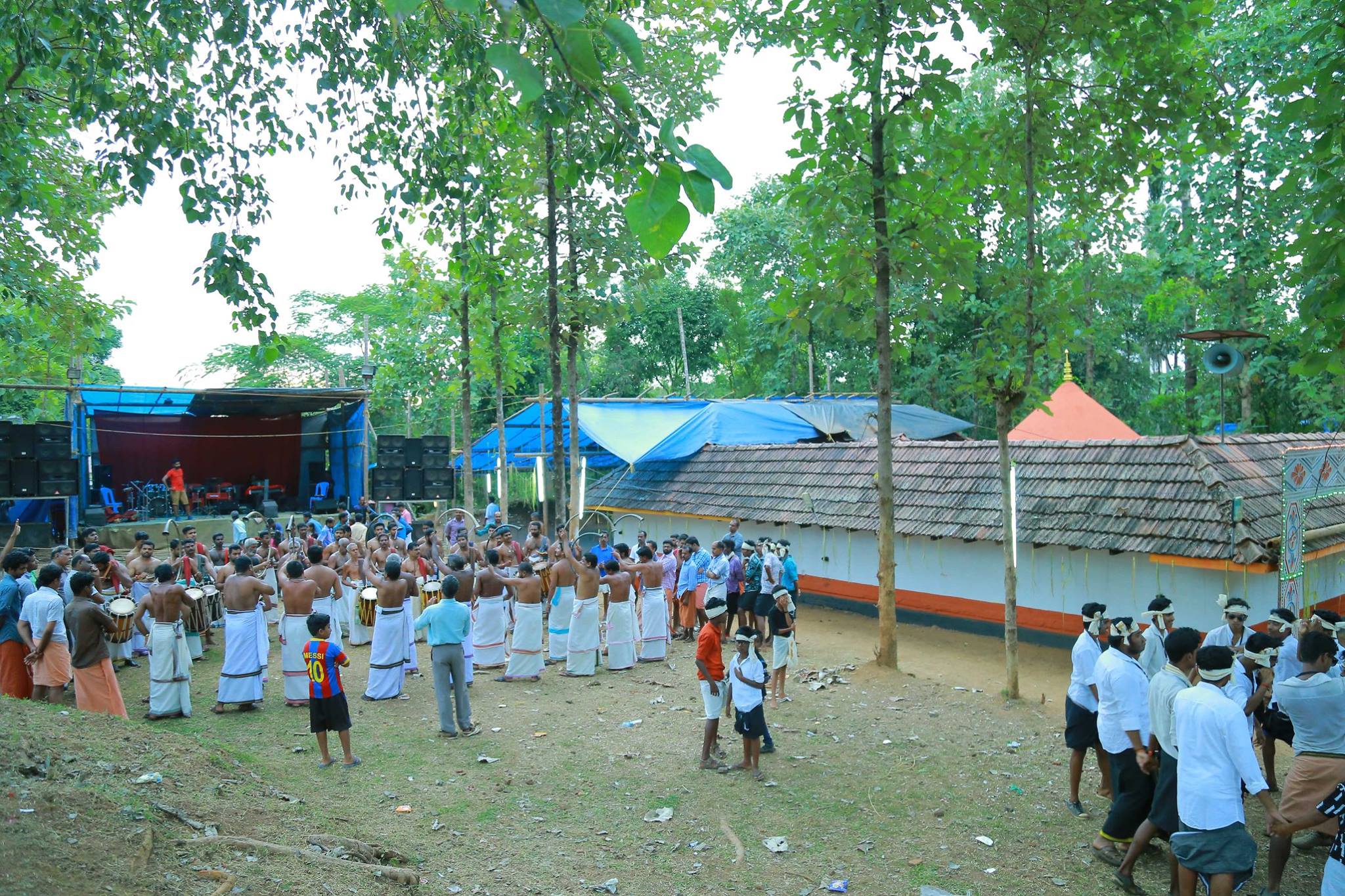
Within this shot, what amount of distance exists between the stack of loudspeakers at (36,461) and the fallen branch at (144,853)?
17.7 metres

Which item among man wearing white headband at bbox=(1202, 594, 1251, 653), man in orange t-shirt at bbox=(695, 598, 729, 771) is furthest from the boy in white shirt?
man wearing white headband at bbox=(1202, 594, 1251, 653)

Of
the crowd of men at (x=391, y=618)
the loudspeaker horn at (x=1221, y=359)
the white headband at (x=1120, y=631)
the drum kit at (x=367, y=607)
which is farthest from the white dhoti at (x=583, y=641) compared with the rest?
the loudspeaker horn at (x=1221, y=359)

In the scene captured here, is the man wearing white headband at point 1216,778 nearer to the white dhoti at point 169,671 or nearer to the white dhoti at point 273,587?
the white dhoti at point 169,671

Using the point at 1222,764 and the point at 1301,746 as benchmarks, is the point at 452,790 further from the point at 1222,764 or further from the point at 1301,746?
the point at 1301,746

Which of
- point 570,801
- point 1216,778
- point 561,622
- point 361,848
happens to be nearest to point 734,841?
point 570,801

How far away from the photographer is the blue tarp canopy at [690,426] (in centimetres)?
2038

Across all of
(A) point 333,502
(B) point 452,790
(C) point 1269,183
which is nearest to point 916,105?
(B) point 452,790

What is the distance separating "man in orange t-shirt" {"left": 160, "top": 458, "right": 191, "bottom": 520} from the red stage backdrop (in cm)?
A: 120

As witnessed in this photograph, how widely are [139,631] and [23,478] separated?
34.1 feet

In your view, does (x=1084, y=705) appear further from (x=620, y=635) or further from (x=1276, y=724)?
(x=620, y=635)

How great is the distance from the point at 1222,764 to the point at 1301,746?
4.72ft

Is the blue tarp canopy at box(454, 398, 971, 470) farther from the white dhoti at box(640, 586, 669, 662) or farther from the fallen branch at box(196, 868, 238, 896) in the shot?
the fallen branch at box(196, 868, 238, 896)

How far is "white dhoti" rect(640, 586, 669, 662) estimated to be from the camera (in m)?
12.3

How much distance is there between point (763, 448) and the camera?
18.8 metres
